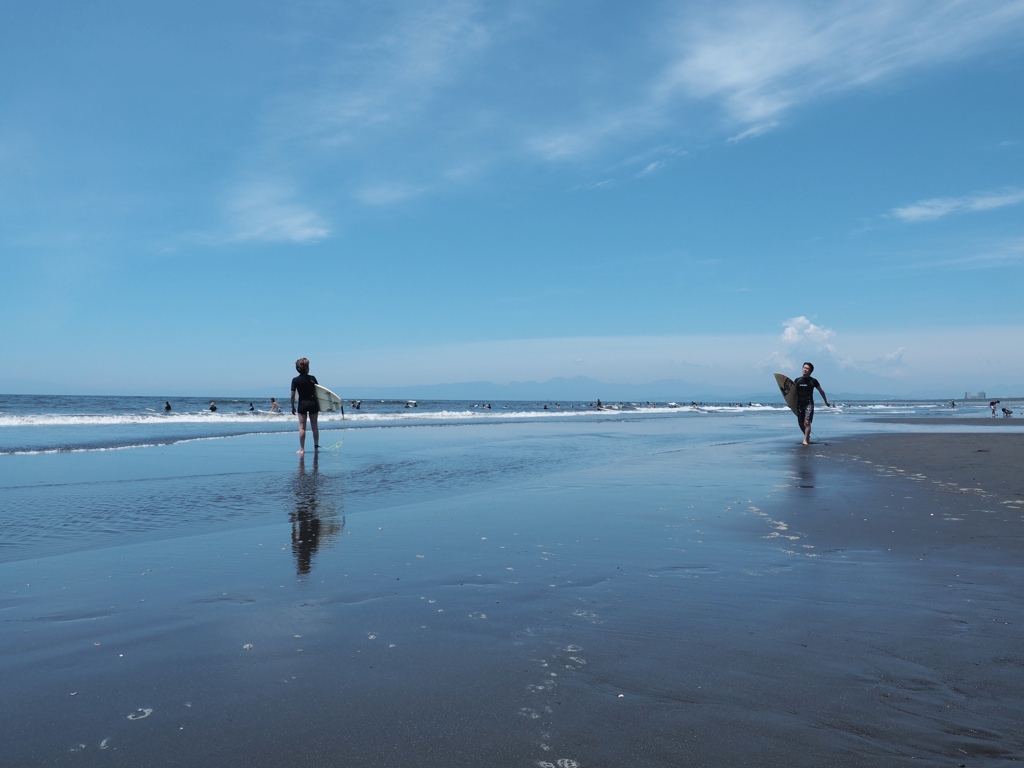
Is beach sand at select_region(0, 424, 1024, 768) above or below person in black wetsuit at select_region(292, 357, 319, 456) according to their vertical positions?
below

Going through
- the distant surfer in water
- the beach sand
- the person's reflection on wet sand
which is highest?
the distant surfer in water

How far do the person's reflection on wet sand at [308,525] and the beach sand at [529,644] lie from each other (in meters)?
0.06

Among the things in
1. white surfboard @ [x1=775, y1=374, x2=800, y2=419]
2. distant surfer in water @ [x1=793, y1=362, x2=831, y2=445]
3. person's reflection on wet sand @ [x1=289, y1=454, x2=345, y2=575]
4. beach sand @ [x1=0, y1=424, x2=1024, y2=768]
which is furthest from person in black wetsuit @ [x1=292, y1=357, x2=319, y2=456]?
white surfboard @ [x1=775, y1=374, x2=800, y2=419]

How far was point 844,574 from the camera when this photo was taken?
530 centimetres

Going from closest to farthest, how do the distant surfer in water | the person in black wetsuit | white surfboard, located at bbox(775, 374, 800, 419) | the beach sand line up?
the beach sand < the person in black wetsuit < the distant surfer in water < white surfboard, located at bbox(775, 374, 800, 419)

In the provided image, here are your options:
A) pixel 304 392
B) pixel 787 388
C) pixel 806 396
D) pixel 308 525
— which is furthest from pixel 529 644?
pixel 787 388

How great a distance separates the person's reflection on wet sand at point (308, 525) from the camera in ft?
20.4

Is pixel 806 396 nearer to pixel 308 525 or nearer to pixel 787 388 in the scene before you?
pixel 787 388

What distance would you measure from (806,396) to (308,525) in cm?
1671

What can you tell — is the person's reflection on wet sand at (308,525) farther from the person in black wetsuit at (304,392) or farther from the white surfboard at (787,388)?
the white surfboard at (787,388)

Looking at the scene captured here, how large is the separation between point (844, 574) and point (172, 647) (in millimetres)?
4828

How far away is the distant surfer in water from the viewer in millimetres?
19719

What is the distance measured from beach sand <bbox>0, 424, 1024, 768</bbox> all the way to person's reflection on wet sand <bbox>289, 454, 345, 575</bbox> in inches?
2.3

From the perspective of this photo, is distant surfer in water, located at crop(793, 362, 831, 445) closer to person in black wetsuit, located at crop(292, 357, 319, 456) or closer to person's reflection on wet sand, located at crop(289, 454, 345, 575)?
person in black wetsuit, located at crop(292, 357, 319, 456)
